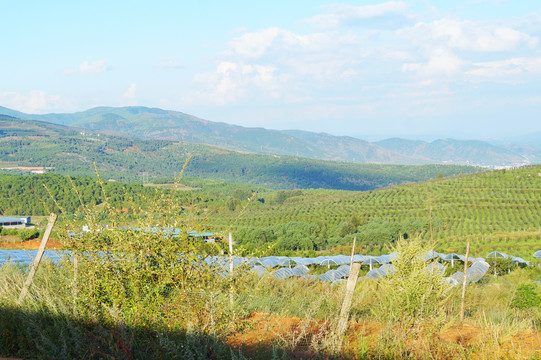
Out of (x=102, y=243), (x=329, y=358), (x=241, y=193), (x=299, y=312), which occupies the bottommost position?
(x=241, y=193)

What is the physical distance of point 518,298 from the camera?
13648 millimetres

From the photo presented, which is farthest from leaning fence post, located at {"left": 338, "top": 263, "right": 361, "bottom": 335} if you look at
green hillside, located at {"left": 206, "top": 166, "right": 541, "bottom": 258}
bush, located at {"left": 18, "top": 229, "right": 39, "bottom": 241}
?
bush, located at {"left": 18, "top": 229, "right": 39, "bottom": 241}

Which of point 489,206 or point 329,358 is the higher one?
point 329,358

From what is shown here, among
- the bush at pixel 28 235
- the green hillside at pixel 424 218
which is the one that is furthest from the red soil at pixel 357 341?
the bush at pixel 28 235

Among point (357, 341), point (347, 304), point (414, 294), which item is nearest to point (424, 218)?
point (414, 294)

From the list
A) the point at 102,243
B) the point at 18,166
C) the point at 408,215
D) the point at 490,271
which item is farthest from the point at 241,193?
the point at 102,243

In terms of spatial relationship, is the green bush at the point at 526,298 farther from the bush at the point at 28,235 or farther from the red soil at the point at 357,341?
the bush at the point at 28,235

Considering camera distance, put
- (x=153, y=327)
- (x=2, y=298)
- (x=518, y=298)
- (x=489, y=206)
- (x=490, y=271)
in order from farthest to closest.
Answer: (x=489, y=206) → (x=490, y=271) → (x=518, y=298) → (x=2, y=298) → (x=153, y=327)

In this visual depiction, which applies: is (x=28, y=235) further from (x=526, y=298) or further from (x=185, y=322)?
(x=185, y=322)

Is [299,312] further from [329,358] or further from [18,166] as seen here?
[18,166]

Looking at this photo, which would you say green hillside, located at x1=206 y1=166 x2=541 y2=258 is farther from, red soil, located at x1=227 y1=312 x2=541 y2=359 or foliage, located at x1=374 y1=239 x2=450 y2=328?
red soil, located at x1=227 y1=312 x2=541 y2=359

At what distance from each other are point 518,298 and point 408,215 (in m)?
50.2

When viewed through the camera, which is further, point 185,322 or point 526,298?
point 526,298

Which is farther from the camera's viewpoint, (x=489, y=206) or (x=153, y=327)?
(x=489, y=206)
